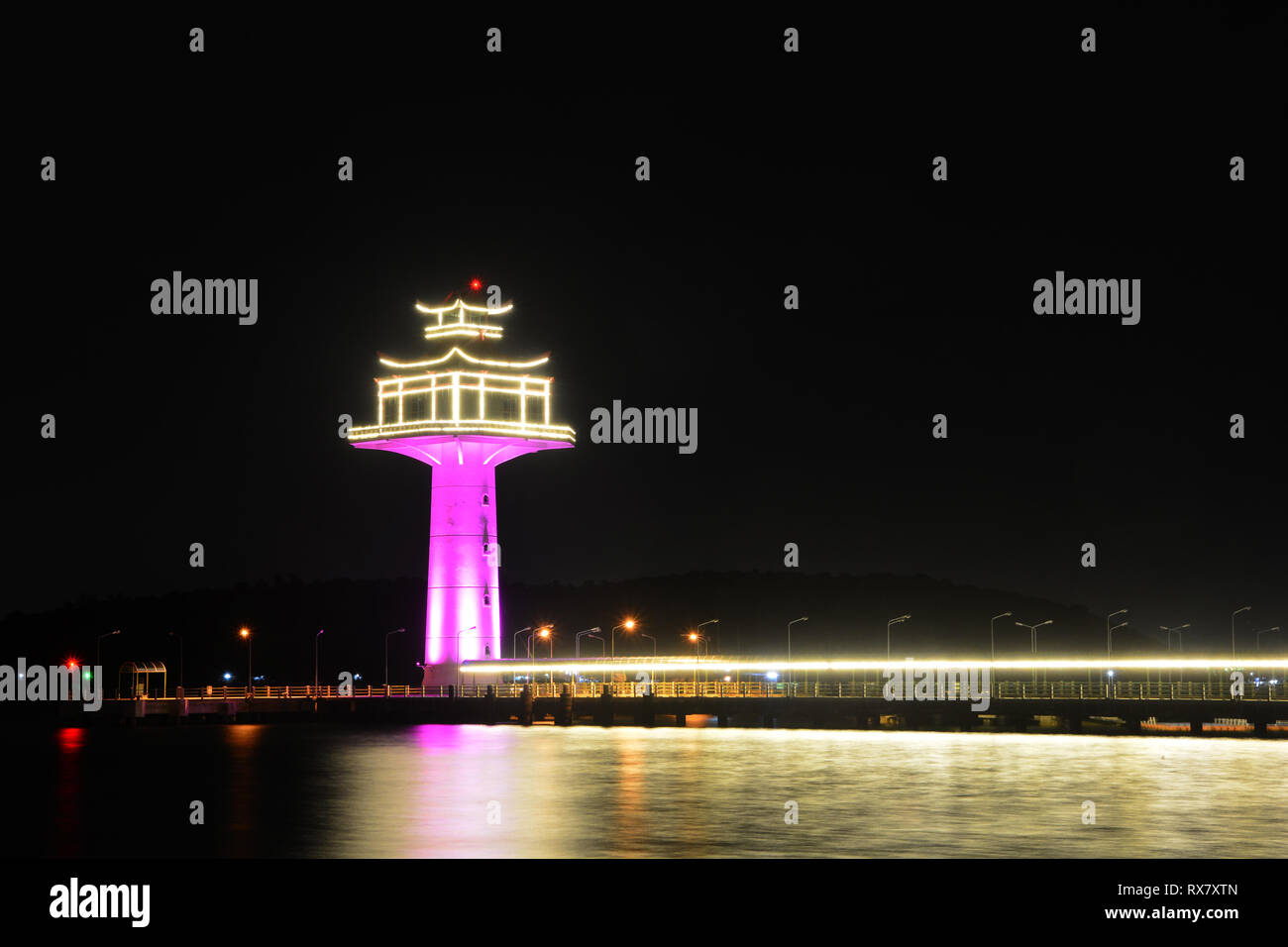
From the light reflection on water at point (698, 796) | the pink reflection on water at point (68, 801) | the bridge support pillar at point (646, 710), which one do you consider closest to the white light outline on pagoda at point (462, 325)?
the bridge support pillar at point (646, 710)

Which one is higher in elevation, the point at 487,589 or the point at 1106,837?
the point at 487,589

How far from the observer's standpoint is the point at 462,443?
373ft

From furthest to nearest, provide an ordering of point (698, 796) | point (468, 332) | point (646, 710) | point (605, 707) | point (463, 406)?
point (468, 332), point (463, 406), point (605, 707), point (646, 710), point (698, 796)

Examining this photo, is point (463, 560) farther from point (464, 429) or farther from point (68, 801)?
point (68, 801)

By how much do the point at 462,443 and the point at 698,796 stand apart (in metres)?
57.6

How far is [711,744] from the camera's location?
9075 cm

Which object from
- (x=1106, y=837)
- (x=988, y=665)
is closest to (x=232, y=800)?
(x=1106, y=837)

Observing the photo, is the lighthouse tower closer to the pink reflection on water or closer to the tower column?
the tower column

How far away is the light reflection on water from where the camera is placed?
4791cm

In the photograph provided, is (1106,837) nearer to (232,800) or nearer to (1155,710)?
(232,800)

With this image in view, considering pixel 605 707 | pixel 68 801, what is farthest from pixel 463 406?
pixel 68 801

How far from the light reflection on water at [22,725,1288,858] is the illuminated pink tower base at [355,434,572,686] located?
19254mm
